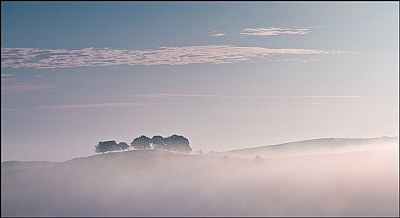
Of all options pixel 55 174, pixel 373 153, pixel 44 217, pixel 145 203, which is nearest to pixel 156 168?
pixel 55 174

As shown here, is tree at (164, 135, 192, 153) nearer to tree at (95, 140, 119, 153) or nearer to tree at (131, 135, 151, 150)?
tree at (131, 135, 151, 150)

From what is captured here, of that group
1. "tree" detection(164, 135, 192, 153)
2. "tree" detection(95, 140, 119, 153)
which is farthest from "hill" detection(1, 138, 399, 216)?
"tree" detection(164, 135, 192, 153)

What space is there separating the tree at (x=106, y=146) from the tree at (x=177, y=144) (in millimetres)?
17196

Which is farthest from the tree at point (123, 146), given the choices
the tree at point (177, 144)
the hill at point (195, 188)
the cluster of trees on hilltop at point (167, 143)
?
the hill at point (195, 188)

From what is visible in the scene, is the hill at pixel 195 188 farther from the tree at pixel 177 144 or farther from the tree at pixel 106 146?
the tree at pixel 177 144

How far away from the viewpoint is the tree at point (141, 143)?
196 metres

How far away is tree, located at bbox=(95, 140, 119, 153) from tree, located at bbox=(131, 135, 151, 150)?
8.66 metres

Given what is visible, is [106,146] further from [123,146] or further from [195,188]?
[195,188]

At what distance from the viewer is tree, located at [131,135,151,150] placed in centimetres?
19588

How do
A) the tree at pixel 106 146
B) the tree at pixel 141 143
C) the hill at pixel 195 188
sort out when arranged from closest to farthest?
the hill at pixel 195 188, the tree at pixel 106 146, the tree at pixel 141 143

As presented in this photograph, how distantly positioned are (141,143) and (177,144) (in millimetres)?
10582

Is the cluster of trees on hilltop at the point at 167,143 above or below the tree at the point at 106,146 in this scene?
above

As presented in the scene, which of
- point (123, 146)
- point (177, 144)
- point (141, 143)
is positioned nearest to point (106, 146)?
→ point (123, 146)

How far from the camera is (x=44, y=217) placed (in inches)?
3895
